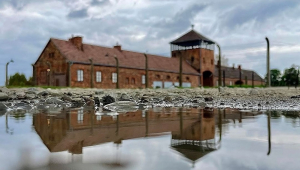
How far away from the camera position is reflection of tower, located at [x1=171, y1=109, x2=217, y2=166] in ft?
10.7

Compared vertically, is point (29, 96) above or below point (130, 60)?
below

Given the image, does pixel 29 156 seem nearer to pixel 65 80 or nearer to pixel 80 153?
pixel 80 153

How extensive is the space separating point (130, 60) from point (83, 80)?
8.24m

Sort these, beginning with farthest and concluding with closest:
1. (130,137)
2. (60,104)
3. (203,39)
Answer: (203,39) → (60,104) → (130,137)

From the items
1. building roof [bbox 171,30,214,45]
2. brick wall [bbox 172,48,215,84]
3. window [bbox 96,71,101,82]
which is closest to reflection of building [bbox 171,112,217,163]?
window [bbox 96,71,101,82]

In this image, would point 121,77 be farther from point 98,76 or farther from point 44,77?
point 44,77

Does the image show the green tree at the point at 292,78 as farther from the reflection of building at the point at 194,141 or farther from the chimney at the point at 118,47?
the reflection of building at the point at 194,141

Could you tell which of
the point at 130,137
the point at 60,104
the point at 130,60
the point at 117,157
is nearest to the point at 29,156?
the point at 117,157

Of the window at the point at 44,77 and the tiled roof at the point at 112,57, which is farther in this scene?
the window at the point at 44,77

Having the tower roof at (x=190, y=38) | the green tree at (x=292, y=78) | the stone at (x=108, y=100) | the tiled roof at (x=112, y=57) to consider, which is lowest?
the stone at (x=108, y=100)

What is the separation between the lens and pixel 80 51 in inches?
1489

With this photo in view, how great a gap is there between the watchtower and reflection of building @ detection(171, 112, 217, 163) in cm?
4508

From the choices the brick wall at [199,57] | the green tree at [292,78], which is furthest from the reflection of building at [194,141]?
the brick wall at [199,57]

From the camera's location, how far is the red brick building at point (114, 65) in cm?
3581
